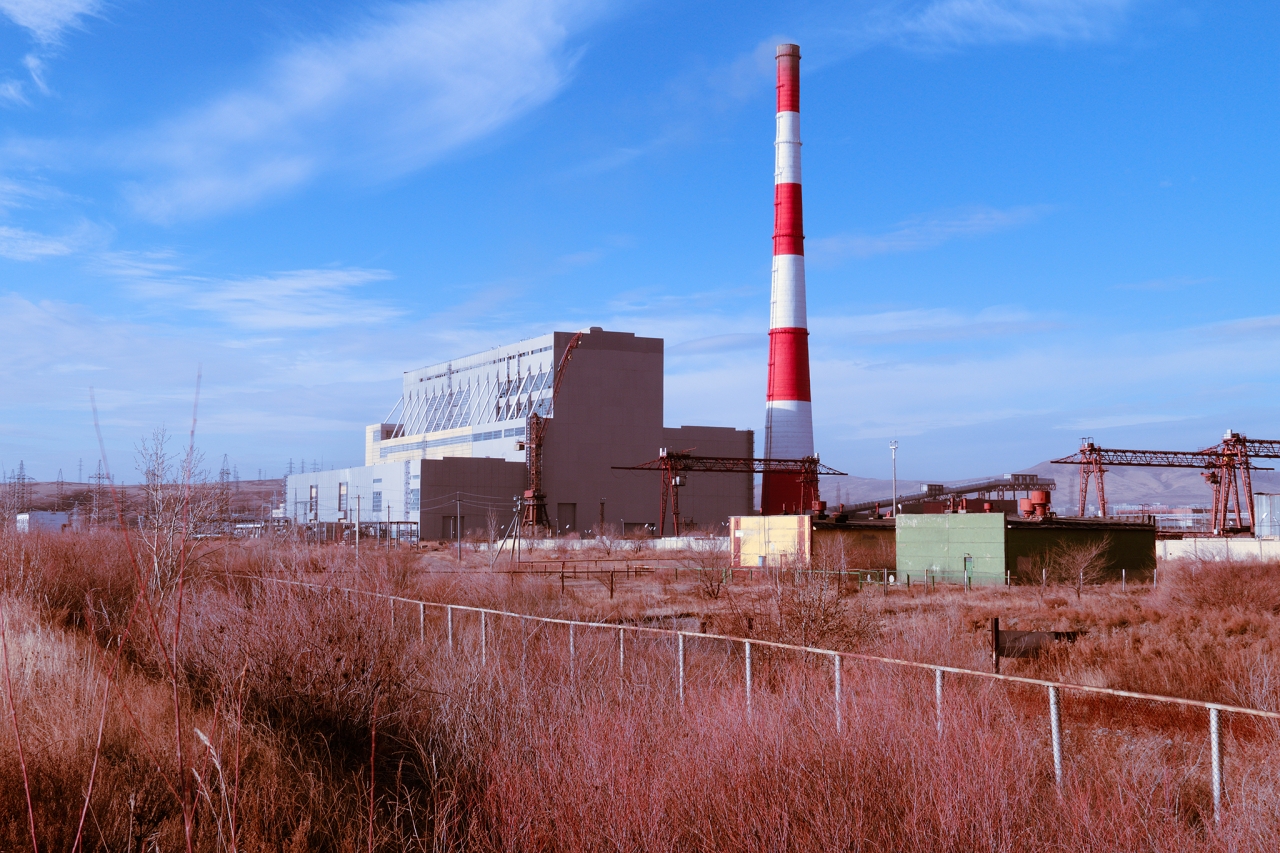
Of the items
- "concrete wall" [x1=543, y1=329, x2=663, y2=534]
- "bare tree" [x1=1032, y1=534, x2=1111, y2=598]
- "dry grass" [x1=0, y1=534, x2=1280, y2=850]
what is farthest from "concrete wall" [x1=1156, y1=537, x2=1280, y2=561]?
"concrete wall" [x1=543, y1=329, x2=663, y2=534]

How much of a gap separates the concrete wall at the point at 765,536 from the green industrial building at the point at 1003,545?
4.31 meters

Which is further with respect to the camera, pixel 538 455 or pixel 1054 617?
pixel 538 455

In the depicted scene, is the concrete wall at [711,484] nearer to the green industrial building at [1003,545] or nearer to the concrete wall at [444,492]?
the concrete wall at [444,492]

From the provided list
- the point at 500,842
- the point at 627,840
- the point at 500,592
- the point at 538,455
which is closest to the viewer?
the point at 627,840

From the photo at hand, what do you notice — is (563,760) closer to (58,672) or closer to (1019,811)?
(1019,811)

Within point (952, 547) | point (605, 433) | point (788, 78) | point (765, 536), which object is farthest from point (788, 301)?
point (605, 433)

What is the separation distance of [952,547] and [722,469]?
32869mm

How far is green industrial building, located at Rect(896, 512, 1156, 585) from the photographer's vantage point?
41.9 meters

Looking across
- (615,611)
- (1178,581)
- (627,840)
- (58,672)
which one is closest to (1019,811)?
(627,840)

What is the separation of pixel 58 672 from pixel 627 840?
755cm

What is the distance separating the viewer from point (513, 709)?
9602mm

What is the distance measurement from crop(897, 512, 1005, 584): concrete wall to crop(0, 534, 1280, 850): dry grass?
26.4 metres

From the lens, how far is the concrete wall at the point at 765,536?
46250mm

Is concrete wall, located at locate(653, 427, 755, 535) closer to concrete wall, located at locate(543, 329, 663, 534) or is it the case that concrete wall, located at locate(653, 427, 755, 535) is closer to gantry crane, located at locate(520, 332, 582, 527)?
concrete wall, located at locate(543, 329, 663, 534)
